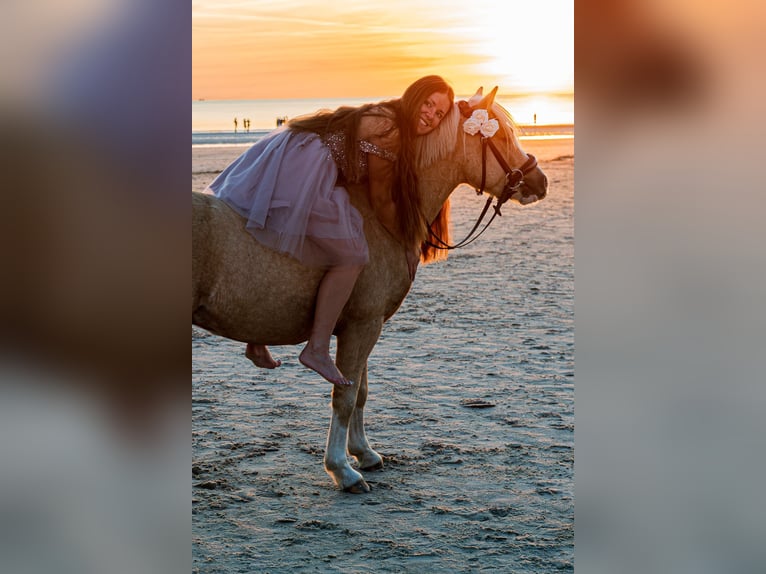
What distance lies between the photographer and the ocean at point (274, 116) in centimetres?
4138

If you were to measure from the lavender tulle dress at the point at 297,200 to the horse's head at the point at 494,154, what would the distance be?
53cm

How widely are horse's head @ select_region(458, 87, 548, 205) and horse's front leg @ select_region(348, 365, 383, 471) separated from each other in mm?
1250

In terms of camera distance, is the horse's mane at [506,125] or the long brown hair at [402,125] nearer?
the long brown hair at [402,125]

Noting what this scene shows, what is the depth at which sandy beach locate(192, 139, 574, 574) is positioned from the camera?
12.8 ft

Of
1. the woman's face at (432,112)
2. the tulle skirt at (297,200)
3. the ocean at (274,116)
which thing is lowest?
the tulle skirt at (297,200)

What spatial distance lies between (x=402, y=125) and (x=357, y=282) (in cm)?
77
